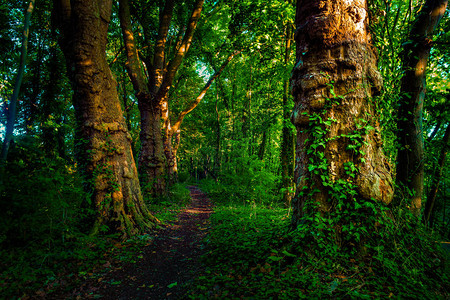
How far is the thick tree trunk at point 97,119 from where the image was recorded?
14.3ft

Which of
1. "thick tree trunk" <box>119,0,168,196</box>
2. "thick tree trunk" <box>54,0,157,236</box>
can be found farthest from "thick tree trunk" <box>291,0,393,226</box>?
"thick tree trunk" <box>119,0,168,196</box>

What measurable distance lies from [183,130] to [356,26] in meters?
22.7

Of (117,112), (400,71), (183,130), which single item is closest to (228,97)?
(183,130)

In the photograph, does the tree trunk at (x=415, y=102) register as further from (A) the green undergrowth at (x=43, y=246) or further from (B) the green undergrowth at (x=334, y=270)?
(A) the green undergrowth at (x=43, y=246)

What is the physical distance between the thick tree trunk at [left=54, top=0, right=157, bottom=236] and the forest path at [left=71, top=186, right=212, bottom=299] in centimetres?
89

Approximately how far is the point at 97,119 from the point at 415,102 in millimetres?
6155

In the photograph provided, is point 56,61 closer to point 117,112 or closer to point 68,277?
point 117,112

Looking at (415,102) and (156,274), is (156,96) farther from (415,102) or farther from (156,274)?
(415,102)

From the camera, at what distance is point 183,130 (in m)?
24.4

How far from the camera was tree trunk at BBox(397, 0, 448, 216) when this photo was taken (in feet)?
10.4

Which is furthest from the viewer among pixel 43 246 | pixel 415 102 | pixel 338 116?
pixel 415 102

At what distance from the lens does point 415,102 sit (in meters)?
3.23

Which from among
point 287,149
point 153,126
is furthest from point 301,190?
point 153,126

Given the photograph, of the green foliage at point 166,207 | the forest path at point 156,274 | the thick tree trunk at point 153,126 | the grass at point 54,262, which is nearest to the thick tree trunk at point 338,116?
the forest path at point 156,274
